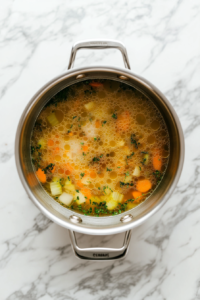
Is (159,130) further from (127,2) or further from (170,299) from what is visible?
(170,299)

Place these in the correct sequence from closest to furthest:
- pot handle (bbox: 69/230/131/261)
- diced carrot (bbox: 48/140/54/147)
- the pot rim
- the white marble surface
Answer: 1. the pot rim
2. pot handle (bbox: 69/230/131/261)
3. diced carrot (bbox: 48/140/54/147)
4. the white marble surface

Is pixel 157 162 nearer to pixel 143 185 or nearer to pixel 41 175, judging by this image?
pixel 143 185

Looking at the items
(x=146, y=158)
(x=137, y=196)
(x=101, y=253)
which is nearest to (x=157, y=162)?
(x=146, y=158)

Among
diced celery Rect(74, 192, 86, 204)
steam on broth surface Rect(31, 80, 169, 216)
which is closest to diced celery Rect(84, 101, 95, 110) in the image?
steam on broth surface Rect(31, 80, 169, 216)

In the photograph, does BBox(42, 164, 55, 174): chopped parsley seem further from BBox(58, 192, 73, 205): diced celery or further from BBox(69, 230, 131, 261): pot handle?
BBox(69, 230, 131, 261): pot handle

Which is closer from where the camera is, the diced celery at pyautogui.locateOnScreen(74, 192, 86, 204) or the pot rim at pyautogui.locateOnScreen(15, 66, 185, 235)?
the pot rim at pyautogui.locateOnScreen(15, 66, 185, 235)

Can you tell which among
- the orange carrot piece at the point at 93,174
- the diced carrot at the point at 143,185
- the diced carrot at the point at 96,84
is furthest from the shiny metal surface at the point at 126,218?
the diced carrot at the point at 96,84
